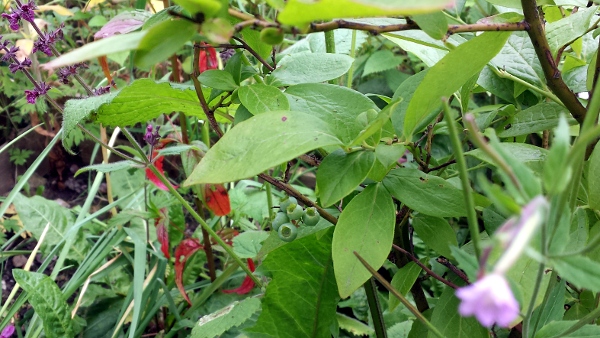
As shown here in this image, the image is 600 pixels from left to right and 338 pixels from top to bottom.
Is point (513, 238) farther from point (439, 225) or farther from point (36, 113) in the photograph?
point (36, 113)

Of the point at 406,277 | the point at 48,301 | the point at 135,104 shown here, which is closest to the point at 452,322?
the point at 406,277

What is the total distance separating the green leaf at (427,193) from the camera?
404 mm

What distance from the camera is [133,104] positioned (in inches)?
19.4

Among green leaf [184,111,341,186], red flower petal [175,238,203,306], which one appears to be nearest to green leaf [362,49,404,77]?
red flower petal [175,238,203,306]

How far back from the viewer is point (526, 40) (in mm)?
515

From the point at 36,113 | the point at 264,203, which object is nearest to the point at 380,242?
the point at 264,203

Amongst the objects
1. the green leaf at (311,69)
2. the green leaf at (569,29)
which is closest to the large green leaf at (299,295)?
the green leaf at (311,69)

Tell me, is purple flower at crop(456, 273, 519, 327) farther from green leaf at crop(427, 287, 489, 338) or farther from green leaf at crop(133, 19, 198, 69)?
green leaf at crop(427, 287, 489, 338)

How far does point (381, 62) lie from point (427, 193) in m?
1.07

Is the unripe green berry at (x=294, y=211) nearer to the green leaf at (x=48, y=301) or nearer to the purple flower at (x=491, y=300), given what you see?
the purple flower at (x=491, y=300)

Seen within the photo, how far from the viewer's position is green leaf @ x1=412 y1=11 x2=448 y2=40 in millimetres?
346

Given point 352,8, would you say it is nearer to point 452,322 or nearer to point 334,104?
point 334,104

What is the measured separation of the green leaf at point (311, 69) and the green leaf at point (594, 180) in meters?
0.22

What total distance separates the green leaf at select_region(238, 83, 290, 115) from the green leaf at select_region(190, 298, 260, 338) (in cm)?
29
